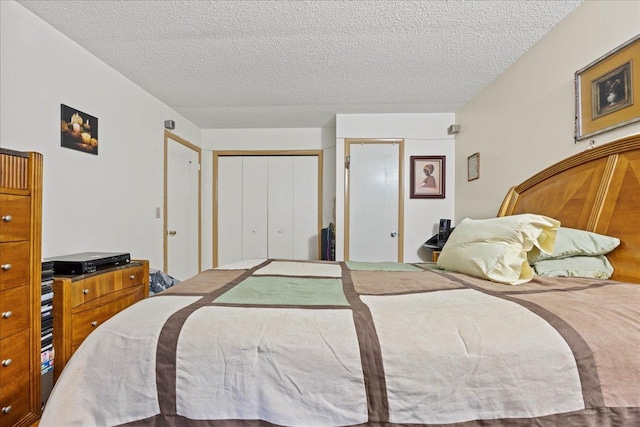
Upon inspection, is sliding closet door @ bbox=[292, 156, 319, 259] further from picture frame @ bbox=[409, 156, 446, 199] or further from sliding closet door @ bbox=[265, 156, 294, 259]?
picture frame @ bbox=[409, 156, 446, 199]

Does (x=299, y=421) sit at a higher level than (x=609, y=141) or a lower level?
lower

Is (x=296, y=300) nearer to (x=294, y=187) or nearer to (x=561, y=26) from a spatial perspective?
(x=561, y=26)

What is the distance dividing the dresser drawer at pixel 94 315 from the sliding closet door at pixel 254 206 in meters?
2.21

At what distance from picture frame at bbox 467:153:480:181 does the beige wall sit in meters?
0.05

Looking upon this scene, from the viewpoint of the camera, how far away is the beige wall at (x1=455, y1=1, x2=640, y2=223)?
151cm

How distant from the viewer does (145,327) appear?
79 centimetres

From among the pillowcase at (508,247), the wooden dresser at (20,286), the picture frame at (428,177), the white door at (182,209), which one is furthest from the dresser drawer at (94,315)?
the picture frame at (428,177)

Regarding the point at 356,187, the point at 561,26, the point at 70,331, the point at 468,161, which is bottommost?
the point at 70,331

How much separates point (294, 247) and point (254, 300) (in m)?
3.07

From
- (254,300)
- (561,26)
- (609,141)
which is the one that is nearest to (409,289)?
(254,300)

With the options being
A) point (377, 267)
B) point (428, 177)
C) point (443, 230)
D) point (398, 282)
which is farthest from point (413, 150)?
point (398, 282)

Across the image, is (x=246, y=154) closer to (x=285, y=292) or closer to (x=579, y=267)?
(x=285, y=292)

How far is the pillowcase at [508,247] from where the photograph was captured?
4.19ft

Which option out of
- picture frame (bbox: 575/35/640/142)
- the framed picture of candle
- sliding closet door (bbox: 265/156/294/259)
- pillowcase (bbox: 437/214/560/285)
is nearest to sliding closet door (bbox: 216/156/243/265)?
sliding closet door (bbox: 265/156/294/259)
